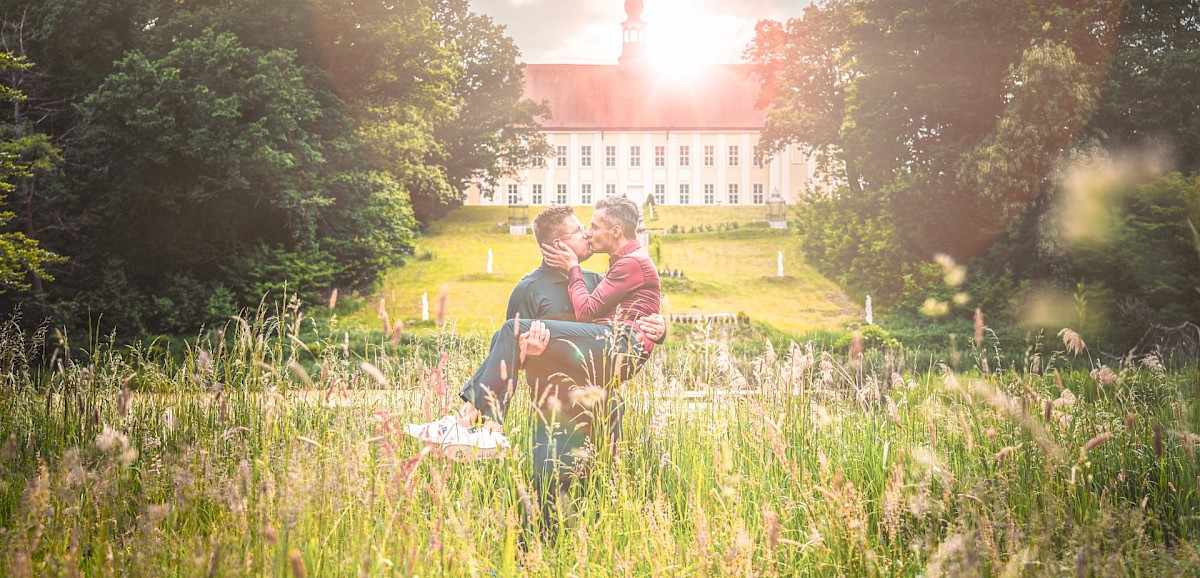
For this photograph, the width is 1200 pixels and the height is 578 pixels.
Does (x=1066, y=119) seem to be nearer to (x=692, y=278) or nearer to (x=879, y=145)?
(x=879, y=145)

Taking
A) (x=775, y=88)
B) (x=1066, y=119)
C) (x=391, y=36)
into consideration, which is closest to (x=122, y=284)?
(x=391, y=36)

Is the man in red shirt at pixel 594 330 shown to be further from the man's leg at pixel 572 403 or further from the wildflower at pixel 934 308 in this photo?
the wildflower at pixel 934 308

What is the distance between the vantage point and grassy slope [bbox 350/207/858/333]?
1928 centimetres

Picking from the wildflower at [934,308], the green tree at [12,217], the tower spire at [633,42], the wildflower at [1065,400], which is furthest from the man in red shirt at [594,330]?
the tower spire at [633,42]

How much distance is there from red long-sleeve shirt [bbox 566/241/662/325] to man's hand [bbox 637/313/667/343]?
0.11 feet

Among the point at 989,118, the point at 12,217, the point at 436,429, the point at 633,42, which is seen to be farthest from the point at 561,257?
the point at 633,42

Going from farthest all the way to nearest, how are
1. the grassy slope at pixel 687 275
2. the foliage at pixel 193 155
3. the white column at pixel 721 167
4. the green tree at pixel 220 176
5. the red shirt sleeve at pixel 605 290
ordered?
the white column at pixel 721 167
the grassy slope at pixel 687 275
the green tree at pixel 220 176
the foliage at pixel 193 155
the red shirt sleeve at pixel 605 290

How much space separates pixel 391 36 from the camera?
18.5 meters

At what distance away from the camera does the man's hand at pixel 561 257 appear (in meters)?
3.69

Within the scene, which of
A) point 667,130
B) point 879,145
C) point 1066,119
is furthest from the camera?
point 667,130

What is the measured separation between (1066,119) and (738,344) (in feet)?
22.5

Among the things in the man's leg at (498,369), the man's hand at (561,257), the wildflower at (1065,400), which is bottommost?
the wildflower at (1065,400)

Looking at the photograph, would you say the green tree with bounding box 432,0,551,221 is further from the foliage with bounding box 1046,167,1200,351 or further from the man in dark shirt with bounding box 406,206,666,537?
the man in dark shirt with bounding box 406,206,666,537

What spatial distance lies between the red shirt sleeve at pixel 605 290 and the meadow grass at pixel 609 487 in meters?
0.53
